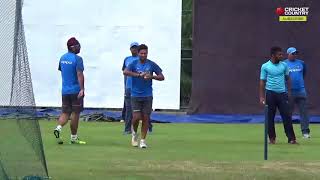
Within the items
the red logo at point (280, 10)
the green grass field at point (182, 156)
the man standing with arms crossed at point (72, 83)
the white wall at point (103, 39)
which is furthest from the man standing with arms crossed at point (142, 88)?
the red logo at point (280, 10)

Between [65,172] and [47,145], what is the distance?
3.84m

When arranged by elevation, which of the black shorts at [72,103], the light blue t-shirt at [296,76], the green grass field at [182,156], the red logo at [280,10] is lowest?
the green grass field at [182,156]

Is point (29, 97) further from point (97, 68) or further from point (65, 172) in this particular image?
point (97, 68)

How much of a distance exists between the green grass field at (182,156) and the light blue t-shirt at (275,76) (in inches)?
42.3

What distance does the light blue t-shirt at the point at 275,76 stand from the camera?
1486cm

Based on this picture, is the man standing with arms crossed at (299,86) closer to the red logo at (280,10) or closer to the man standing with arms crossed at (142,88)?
the man standing with arms crossed at (142,88)

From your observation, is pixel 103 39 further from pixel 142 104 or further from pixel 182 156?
pixel 182 156

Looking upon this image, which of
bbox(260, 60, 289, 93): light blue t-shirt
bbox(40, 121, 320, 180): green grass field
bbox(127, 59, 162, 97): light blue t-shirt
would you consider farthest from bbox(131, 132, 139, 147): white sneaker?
bbox(260, 60, 289, 93): light blue t-shirt

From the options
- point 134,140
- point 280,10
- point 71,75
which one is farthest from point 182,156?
point 280,10

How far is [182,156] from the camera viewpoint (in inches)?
488

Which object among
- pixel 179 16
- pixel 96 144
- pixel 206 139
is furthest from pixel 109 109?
pixel 96 144

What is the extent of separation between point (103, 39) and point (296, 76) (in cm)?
863

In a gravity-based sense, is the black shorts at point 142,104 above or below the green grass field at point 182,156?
above

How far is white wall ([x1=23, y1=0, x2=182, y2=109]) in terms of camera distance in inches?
920
